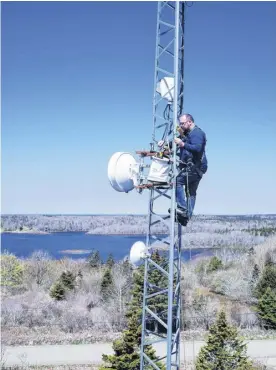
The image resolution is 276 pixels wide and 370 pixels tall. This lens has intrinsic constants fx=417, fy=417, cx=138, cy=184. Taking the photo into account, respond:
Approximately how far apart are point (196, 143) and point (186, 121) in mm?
259

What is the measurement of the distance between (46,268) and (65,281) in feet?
18.0

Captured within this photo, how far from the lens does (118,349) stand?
995 centimetres

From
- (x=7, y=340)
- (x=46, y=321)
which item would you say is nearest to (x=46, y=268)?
(x=46, y=321)

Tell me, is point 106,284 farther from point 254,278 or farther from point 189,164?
point 189,164

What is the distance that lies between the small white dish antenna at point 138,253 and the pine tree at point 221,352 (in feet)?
20.4

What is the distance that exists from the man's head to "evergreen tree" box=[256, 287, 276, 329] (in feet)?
52.4

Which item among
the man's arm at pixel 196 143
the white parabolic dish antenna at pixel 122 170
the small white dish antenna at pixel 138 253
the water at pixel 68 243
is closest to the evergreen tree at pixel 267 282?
the small white dish antenna at pixel 138 253

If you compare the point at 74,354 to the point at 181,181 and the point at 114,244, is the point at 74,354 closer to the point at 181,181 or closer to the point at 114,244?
the point at 181,181

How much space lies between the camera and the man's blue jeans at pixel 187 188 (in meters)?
4.52

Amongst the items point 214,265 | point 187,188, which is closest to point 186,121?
point 187,188

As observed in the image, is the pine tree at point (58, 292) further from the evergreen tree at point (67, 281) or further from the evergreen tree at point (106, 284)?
the evergreen tree at point (106, 284)

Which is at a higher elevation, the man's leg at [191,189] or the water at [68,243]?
the man's leg at [191,189]

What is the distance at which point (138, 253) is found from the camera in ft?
16.5

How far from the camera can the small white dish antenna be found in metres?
5.00
